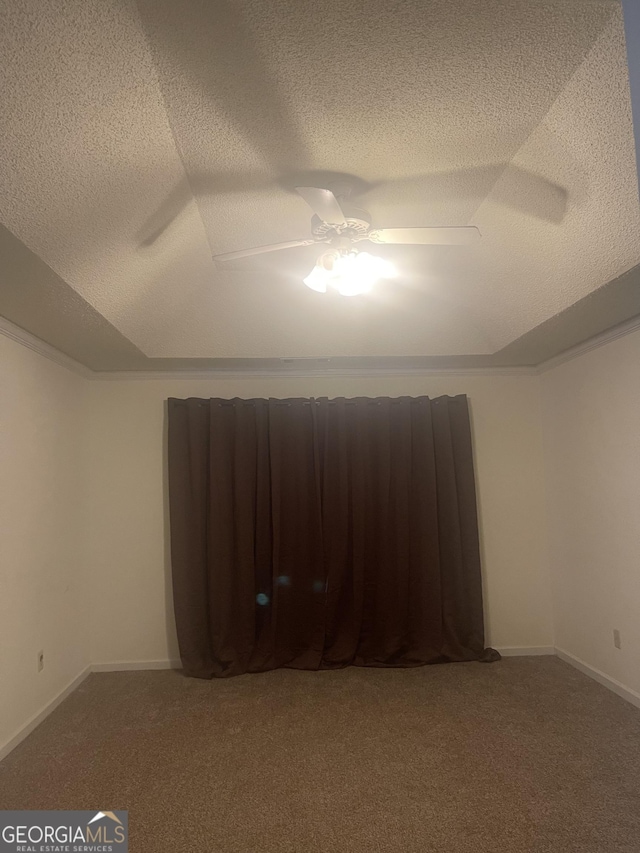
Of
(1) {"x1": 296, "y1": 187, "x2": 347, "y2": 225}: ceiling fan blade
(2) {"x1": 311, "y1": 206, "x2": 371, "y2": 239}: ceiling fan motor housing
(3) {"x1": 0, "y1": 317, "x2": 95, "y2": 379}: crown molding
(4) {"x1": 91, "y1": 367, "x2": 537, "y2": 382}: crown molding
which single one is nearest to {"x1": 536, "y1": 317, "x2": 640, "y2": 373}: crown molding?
(4) {"x1": 91, "y1": 367, "x2": 537, "y2": 382}: crown molding

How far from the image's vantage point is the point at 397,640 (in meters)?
3.75

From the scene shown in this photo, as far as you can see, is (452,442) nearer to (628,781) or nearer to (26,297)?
(628,781)

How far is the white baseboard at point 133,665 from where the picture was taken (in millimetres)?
3818

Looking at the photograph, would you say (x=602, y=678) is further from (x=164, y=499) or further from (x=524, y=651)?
(x=164, y=499)

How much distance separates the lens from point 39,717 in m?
3.01

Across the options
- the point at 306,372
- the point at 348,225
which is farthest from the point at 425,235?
the point at 306,372

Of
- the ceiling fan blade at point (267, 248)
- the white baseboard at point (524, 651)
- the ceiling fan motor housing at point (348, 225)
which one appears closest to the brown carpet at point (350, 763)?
the white baseboard at point (524, 651)

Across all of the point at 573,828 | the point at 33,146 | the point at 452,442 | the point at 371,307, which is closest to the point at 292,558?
the point at 452,442

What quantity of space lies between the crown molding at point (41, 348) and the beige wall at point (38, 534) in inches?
1.5

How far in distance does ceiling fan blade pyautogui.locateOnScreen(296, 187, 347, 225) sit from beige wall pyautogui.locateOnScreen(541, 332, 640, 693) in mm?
2075

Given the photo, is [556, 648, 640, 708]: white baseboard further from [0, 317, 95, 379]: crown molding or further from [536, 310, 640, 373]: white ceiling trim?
[0, 317, 95, 379]: crown molding

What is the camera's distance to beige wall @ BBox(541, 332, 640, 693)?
3072mm

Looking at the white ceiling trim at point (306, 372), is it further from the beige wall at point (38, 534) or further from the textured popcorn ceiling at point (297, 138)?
the textured popcorn ceiling at point (297, 138)

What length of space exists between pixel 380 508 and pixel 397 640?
945 millimetres
